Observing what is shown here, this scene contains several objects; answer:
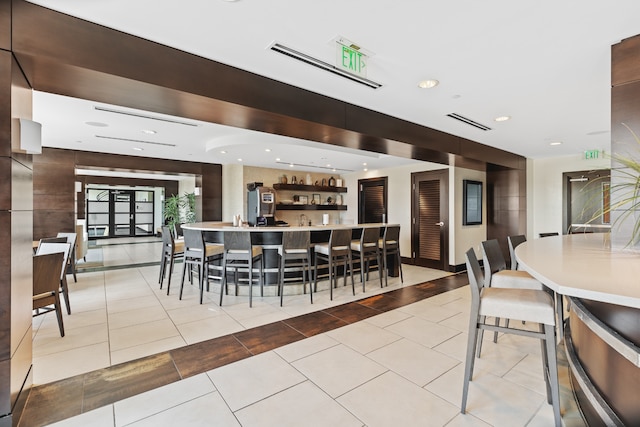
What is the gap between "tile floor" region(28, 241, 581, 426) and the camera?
1.88 meters

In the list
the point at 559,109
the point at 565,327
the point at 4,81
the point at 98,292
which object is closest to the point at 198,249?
the point at 98,292

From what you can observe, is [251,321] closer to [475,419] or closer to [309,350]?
[309,350]

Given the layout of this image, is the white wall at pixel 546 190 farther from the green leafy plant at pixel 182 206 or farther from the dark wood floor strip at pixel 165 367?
the green leafy plant at pixel 182 206

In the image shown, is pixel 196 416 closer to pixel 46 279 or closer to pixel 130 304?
pixel 46 279

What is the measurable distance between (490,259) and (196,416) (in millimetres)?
2579

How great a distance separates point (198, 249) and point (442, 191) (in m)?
5.07

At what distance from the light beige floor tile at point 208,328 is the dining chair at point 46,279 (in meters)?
1.22

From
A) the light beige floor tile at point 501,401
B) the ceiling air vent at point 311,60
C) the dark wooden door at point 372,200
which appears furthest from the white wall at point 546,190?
the ceiling air vent at point 311,60

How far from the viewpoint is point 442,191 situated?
6527 mm

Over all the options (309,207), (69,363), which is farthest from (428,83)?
(309,207)

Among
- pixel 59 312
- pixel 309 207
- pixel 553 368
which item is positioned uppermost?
pixel 309 207

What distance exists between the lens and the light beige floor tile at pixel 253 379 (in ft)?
6.82

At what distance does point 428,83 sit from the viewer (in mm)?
2787

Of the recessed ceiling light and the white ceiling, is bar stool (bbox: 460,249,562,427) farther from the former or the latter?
the recessed ceiling light
